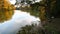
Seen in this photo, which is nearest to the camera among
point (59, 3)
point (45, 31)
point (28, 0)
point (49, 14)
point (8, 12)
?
point (45, 31)

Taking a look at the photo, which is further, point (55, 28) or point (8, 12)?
point (8, 12)

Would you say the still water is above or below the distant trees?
below

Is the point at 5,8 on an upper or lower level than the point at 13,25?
upper

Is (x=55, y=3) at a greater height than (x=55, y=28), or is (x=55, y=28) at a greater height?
(x=55, y=3)

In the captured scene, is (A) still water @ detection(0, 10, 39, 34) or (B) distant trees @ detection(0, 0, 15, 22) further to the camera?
(B) distant trees @ detection(0, 0, 15, 22)

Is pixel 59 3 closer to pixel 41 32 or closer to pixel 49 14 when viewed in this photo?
pixel 49 14

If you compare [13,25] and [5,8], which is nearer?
[13,25]

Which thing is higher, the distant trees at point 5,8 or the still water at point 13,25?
the distant trees at point 5,8

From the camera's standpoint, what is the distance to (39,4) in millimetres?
9289

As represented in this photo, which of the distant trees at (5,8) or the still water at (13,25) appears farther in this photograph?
the distant trees at (5,8)

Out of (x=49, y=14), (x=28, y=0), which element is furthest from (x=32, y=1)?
(x=49, y=14)

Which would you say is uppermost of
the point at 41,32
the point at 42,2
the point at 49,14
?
the point at 42,2

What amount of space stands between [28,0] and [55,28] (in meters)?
2.42

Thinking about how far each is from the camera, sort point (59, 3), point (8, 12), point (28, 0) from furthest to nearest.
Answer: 1. point (8, 12)
2. point (28, 0)
3. point (59, 3)
